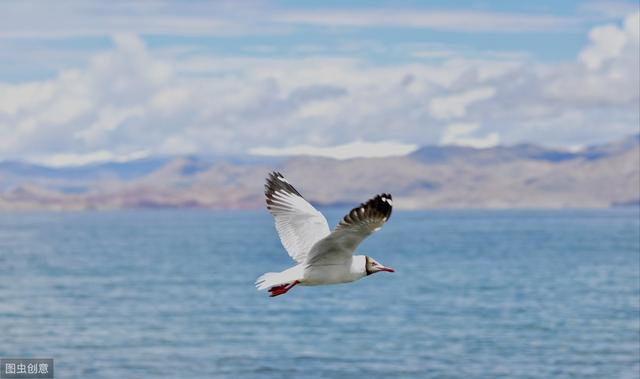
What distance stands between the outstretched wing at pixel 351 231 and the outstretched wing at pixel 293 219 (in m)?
1.32

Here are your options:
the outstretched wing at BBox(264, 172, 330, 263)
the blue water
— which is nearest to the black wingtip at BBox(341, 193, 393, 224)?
the outstretched wing at BBox(264, 172, 330, 263)

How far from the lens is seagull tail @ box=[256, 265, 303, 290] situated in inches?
646

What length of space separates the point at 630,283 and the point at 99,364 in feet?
213

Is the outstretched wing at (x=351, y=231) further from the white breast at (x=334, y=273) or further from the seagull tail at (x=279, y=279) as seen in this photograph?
the seagull tail at (x=279, y=279)

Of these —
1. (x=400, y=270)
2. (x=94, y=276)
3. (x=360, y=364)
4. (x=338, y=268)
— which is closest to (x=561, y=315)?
(x=360, y=364)

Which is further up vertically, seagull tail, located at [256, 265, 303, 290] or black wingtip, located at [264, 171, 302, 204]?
black wingtip, located at [264, 171, 302, 204]

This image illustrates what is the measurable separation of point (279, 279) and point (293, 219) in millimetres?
2354

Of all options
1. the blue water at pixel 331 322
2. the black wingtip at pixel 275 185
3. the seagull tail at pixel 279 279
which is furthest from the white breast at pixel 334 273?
the blue water at pixel 331 322

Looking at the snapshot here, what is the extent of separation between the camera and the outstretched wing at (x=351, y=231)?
1480 cm

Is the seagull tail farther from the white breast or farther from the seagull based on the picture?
the white breast

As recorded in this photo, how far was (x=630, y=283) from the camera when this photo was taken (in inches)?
4117

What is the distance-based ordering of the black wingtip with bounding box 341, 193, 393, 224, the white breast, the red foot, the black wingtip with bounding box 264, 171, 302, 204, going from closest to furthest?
the black wingtip with bounding box 341, 193, 393, 224 → the red foot → the white breast → the black wingtip with bounding box 264, 171, 302, 204

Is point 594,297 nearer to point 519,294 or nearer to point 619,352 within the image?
point 519,294

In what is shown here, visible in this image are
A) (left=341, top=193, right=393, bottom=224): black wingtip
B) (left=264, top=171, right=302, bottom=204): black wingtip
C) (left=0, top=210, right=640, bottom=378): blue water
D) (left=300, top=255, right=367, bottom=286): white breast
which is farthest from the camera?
(left=0, top=210, right=640, bottom=378): blue water
